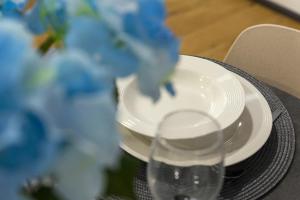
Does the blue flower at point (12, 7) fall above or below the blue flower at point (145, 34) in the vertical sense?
below

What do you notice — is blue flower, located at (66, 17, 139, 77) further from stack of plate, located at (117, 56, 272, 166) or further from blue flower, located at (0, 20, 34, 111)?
stack of plate, located at (117, 56, 272, 166)

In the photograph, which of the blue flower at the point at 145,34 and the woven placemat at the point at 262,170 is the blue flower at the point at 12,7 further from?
the woven placemat at the point at 262,170

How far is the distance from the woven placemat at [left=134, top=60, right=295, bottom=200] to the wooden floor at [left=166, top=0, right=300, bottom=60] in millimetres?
1515

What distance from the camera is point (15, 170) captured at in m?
0.37

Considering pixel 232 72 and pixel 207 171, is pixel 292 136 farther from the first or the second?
pixel 207 171

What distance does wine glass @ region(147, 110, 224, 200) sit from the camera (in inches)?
29.1

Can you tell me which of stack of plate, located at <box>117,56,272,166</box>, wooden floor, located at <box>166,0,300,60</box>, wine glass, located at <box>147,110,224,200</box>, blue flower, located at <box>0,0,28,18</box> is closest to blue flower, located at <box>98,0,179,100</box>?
blue flower, located at <box>0,0,28,18</box>

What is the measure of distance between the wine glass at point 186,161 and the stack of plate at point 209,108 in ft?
0.25

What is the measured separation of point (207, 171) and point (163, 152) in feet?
0.24

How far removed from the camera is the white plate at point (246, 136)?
3.21 feet

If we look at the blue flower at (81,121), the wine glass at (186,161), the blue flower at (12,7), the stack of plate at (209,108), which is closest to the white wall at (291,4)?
the stack of plate at (209,108)

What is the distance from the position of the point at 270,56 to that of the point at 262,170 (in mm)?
498

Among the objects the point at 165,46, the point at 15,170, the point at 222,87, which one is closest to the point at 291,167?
the point at 222,87

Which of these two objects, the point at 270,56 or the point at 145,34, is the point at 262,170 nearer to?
the point at 270,56
